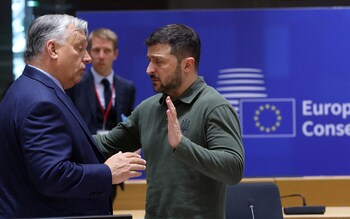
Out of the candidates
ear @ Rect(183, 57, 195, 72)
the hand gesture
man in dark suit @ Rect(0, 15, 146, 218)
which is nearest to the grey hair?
man in dark suit @ Rect(0, 15, 146, 218)

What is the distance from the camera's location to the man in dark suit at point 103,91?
6.22 m

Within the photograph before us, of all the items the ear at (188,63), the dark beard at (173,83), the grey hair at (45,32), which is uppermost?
the grey hair at (45,32)

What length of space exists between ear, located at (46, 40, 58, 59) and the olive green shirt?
0.63 metres

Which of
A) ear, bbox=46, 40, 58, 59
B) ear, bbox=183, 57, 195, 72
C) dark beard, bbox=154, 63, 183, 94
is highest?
ear, bbox=46, 40, 58, 59

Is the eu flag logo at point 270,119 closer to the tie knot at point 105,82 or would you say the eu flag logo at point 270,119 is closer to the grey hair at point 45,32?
the tie knot at point 105,82

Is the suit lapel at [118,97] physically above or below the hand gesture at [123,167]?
above

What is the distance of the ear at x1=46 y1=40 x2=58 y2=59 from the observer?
3.02m

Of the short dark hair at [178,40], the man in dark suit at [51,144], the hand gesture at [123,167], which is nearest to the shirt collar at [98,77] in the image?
the short dark hair at [178,40]

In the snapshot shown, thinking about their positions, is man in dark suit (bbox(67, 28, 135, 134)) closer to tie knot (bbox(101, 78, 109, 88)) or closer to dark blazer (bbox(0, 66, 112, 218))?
tie knot (bbox(101, 78, 109, 88))

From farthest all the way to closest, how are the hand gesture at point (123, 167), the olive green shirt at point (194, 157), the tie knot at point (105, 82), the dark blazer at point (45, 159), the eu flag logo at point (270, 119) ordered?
the eu flag logo at point (270, 119) < the tie knot at point (105, 82) < the olive green shirt at point (194, 157) < the hand gesture at point (123, 167) < the dark blazer at point (45, 159)

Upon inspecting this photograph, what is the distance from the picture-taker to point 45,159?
111 inches

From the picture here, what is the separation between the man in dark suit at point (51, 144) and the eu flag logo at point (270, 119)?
3524 mm

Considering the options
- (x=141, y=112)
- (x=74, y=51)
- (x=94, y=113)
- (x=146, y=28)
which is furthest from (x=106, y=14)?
(x=74, y=51)

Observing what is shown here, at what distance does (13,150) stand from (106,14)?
394cm
